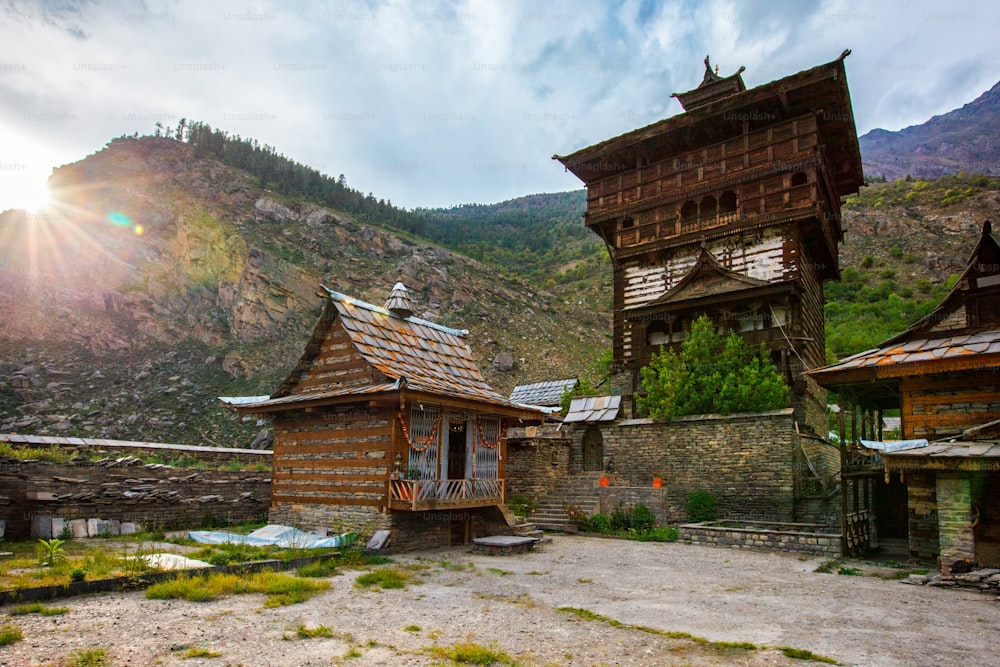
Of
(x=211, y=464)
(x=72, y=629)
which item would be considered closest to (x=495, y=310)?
(x=211, y=464)

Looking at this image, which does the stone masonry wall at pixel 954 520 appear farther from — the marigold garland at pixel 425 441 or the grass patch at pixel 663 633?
the marigold garland at pixel 425 441

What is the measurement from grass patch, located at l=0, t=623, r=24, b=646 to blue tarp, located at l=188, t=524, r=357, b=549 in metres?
7.57

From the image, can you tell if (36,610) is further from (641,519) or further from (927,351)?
(927,351)

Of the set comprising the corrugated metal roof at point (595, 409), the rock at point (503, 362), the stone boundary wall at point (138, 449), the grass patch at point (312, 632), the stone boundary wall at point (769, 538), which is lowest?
the stone boundary wall at point (769, 538)

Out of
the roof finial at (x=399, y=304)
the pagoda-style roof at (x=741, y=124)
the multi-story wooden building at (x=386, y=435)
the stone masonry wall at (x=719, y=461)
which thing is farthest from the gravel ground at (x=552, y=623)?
the pagoda-style roof at (x=741, y=124)

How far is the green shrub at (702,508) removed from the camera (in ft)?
70.4

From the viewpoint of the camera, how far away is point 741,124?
2850cm

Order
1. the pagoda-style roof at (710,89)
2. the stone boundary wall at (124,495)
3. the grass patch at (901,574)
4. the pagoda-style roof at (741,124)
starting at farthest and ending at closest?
the pagoda-style roof at (710,89) → the pagoda-style roof at (741,124) → the stone boundary wall at (124,495) → the grass patch at (901,574)

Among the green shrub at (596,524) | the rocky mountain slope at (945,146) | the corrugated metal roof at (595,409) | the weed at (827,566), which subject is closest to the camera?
the weed at (827,566)

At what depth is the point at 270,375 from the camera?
4909 cm

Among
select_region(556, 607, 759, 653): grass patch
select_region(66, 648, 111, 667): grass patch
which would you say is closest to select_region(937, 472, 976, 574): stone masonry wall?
select_region(556, 607, 759, 653): grass patch

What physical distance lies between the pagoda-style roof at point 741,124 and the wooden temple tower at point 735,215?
0.17 ft

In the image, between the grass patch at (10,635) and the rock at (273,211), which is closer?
the grass patch at (10,635)

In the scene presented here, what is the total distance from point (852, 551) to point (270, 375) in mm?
42865
